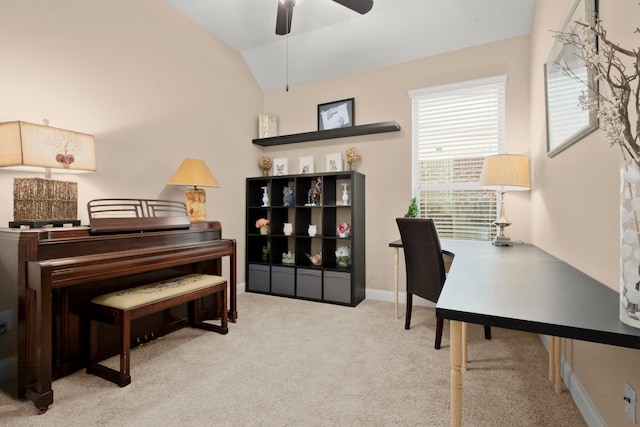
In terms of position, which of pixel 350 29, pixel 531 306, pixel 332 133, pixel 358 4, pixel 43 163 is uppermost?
pixel 350 29

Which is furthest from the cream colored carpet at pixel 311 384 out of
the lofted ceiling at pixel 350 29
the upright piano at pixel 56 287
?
the lofted ceiling at pixel 350 29

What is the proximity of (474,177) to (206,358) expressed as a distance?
291 cm

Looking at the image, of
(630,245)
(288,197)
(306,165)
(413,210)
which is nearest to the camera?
(630,245)

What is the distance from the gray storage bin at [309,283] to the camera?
351 centimetres

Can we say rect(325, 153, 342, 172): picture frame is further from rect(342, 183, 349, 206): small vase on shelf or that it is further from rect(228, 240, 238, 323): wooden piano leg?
rect(228, 240, 238, 323): wooden piano leg

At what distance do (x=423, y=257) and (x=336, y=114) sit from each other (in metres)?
2.17

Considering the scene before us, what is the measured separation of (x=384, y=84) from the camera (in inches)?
142

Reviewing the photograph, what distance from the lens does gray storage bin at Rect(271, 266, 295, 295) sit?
366 cm

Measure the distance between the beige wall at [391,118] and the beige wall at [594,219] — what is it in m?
0.78

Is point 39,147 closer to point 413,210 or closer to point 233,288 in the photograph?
point 233,288

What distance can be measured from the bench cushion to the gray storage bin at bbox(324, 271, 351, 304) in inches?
49.2

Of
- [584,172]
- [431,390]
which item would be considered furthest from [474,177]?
[431,390]

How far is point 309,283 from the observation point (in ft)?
11.7

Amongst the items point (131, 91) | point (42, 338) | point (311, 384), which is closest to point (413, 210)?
point (311, 384)
